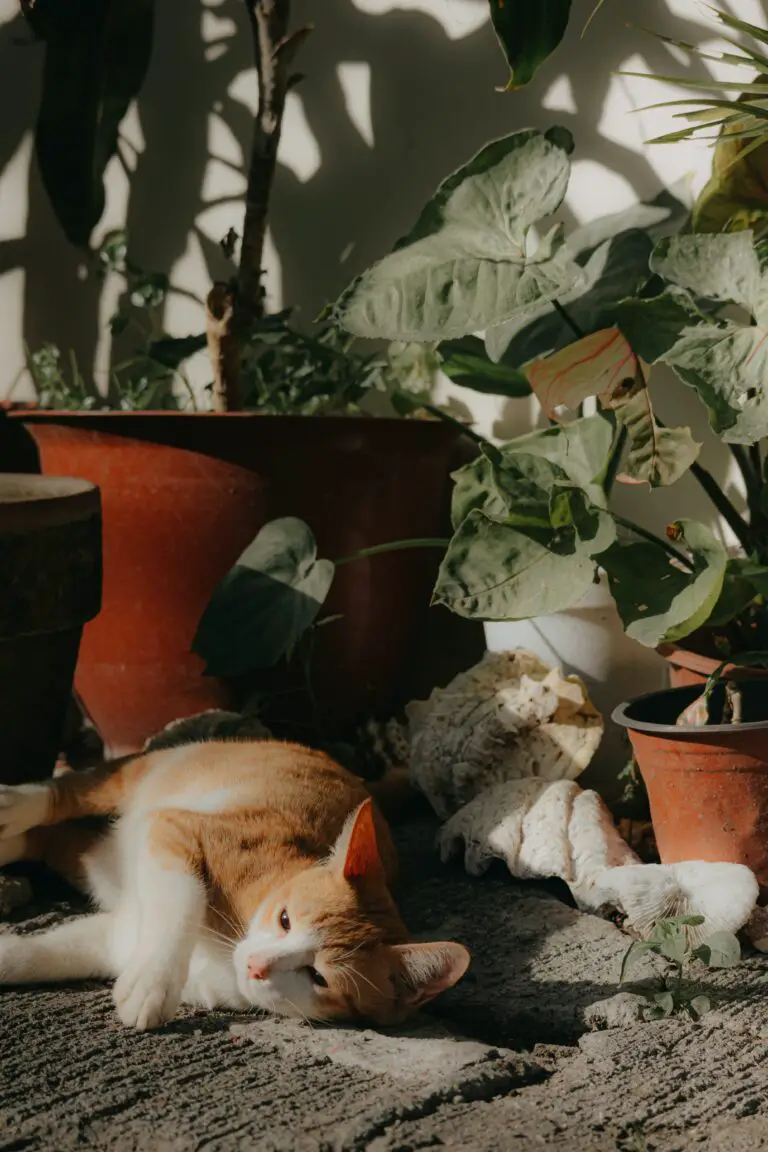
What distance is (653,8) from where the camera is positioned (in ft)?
5.96

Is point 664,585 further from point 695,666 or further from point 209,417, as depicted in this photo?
point 209,417

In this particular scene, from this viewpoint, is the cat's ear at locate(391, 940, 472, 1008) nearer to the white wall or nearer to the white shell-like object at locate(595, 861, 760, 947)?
the white shell-like object at locate(595, 861, 760, 947)

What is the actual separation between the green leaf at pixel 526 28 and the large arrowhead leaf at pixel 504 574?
0.61 metres

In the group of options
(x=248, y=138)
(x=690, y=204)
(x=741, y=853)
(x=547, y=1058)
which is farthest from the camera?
(x=248, y=138)

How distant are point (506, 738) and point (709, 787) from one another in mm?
375

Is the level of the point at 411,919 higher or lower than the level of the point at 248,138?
lower

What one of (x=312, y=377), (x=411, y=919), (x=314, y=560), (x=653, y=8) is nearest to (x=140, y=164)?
(x=312, y=377)

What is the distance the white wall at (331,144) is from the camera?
6.17 feet

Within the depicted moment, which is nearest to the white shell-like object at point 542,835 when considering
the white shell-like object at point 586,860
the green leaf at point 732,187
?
the white shell-like object at point 586,860

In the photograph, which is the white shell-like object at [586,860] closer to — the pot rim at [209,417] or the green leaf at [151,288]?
the pot rim at [209,417]

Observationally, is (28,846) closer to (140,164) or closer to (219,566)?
(219,566)

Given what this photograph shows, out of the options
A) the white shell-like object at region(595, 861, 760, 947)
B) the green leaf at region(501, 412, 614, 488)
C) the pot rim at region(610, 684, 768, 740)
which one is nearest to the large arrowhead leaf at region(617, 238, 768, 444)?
the green leaf at region(501, 412, 614, 488)

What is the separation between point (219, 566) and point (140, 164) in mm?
1195

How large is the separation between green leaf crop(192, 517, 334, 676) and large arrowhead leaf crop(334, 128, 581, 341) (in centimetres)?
36
